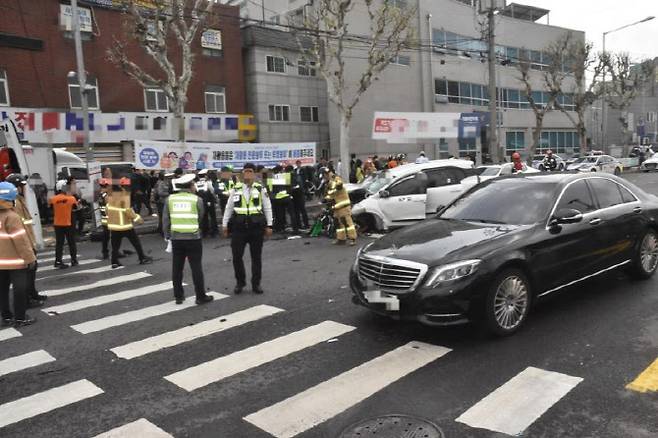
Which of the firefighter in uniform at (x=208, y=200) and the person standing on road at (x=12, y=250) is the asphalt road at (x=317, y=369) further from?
the firefighter in uniform at (x=208, y=200)

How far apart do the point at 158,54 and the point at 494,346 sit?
18.3 metres

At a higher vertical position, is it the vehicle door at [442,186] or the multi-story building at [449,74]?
the multi-story building at [449,74]

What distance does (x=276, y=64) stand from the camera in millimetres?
31375

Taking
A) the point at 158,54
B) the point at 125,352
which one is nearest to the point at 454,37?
the point at 158,54

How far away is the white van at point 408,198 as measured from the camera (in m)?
12.9

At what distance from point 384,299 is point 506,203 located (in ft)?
6.78

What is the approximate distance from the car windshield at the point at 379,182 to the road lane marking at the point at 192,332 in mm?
7345

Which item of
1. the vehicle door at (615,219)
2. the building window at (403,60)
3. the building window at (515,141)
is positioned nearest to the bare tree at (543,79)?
the building window at (515,141)

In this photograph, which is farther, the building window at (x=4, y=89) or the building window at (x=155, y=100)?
the building window at (x=155, y=100)

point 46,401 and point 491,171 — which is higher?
point 491,171

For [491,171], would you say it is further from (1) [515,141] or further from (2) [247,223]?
(1) [515,141]

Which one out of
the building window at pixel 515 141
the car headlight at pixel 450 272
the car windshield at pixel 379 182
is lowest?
the car headlight at pixel 450 272

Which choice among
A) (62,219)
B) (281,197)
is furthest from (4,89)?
(281,197)

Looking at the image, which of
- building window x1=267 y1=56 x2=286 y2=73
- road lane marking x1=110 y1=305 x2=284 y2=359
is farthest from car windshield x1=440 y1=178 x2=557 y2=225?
building window x1=267 y1=56 x2=286 y2=73
